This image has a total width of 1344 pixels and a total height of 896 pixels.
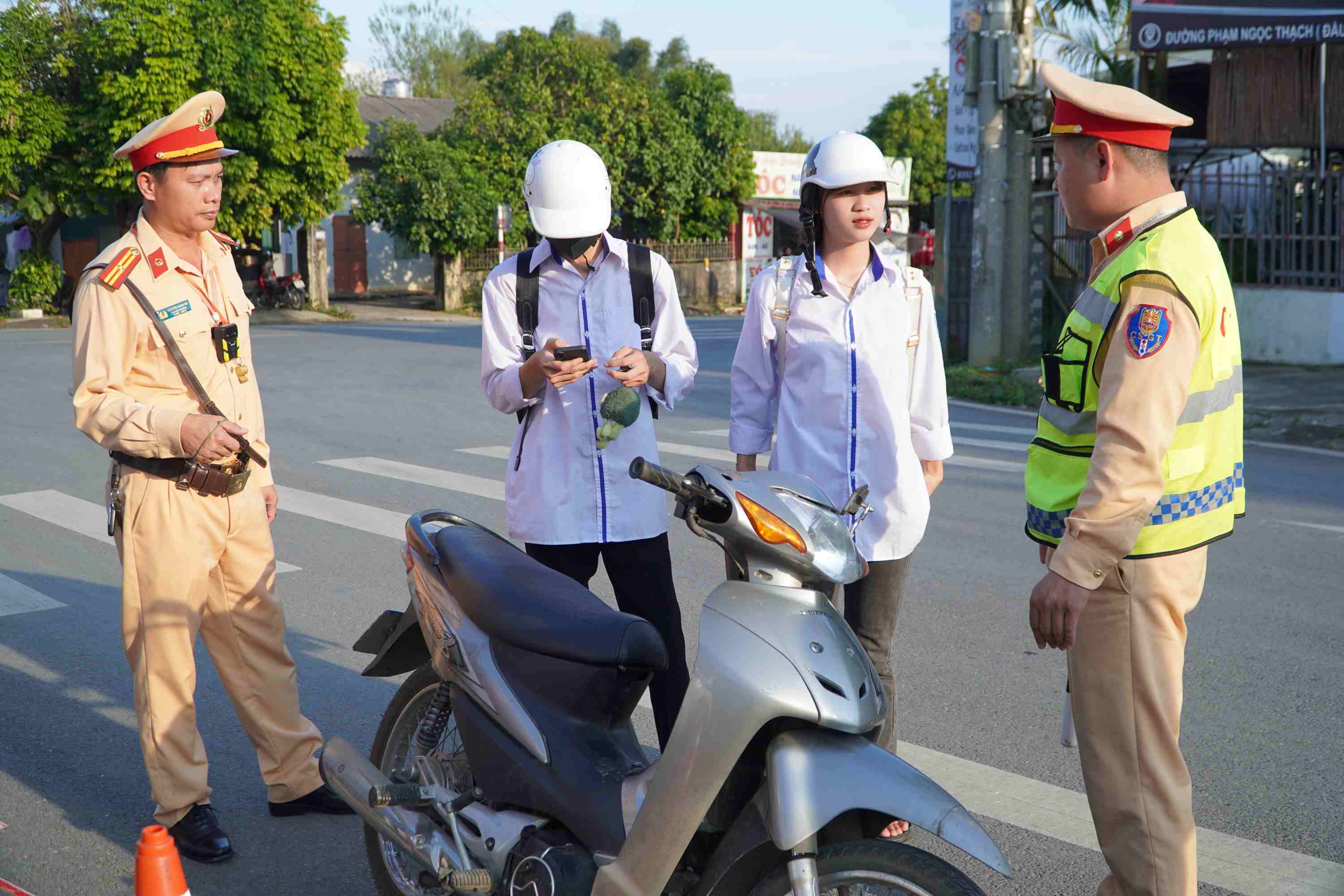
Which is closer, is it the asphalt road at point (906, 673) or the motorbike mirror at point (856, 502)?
the motorbike mirror at point (856, 502)

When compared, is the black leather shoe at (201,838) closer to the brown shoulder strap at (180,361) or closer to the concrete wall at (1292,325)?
the brown shoulder strap at (180,361)

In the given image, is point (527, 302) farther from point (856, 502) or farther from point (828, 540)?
point (828, 540)

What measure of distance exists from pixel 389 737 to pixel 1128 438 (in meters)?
2.10

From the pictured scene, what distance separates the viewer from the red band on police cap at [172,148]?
3633mm

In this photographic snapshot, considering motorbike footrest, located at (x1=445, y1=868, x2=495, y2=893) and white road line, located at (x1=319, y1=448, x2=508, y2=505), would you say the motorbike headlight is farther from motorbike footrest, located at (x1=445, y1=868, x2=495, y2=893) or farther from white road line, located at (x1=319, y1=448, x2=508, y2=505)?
white road line, located at (x1=319, y1=448, x2=508, y2=505)

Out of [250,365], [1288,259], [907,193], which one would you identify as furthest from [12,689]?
[907,193]

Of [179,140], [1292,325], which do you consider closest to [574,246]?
[179,140]

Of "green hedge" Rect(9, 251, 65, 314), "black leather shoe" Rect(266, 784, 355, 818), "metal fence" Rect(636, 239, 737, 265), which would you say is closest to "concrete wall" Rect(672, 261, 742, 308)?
"metal fence" Rect(636, 239, 737, 265)

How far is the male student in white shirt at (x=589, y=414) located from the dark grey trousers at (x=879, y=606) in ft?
1.79

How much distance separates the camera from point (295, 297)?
30656 millimetres

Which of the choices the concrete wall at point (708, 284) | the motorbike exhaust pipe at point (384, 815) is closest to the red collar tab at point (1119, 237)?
the motorbike exhaust pipe at point (384, 815)

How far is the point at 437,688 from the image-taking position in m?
3.43

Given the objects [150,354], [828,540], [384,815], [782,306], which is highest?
[782,306]

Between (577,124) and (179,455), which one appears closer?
(179,455)
